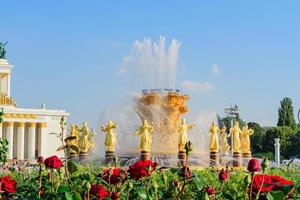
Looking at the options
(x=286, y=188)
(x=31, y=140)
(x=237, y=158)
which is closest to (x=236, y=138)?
(x=237, y=158)

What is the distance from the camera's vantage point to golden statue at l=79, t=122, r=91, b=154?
62.7 feet

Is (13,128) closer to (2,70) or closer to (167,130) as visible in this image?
(2,70)

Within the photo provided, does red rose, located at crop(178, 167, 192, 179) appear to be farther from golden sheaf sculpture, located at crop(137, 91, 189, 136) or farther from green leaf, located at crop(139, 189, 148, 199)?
golden sheaf sculpture, located at crop(137, 91, 189, 136)

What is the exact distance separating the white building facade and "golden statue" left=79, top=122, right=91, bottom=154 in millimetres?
26824

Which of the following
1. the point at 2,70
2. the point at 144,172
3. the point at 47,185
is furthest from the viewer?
the point at 2,70

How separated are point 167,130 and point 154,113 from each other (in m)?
0.80

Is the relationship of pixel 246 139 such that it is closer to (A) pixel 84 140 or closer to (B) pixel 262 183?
(A) pixel 84 140

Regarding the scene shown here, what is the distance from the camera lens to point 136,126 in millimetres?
20234

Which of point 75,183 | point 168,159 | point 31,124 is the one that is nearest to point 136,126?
point 168,159

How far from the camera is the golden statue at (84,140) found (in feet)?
62.7

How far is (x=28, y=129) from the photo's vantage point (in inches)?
1887

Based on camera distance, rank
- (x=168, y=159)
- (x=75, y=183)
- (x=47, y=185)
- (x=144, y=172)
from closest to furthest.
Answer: (x=144, y=172) → (x=47, y=185) → (x=75, y=183) → (x=168, y=159)

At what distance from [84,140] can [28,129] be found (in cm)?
2996

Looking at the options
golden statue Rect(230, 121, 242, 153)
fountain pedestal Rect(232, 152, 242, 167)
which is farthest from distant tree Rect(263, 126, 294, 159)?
fountain pedestal Rect(232, 152, 242, 167)
